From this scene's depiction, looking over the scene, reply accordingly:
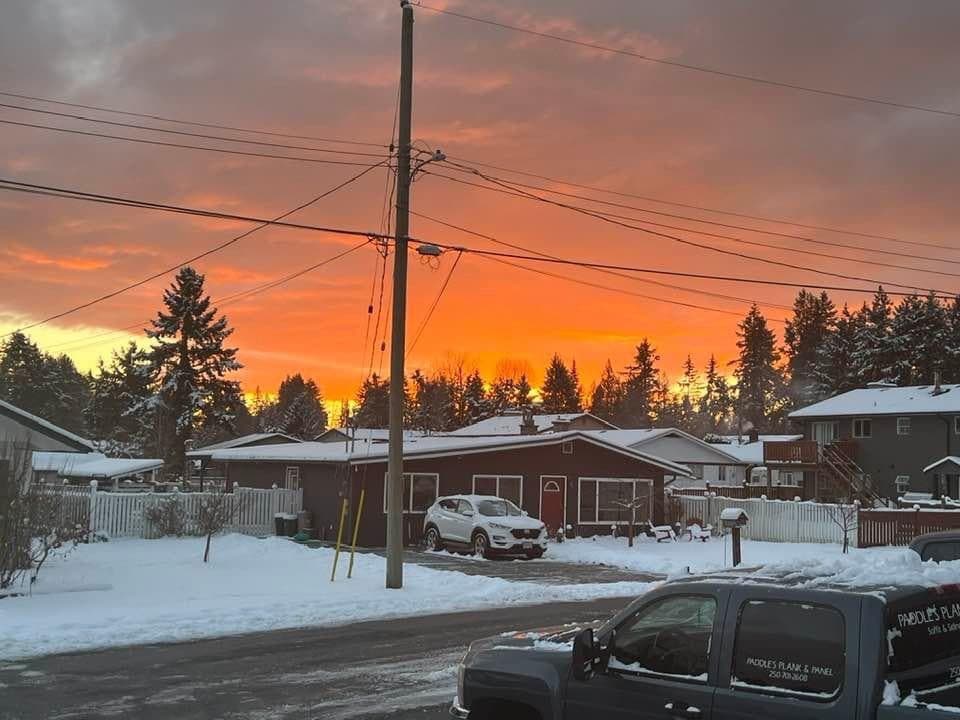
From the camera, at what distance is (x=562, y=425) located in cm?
6347

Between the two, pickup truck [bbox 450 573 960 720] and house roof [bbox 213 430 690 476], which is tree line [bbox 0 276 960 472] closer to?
house roof [bbox 213 430 690 476]

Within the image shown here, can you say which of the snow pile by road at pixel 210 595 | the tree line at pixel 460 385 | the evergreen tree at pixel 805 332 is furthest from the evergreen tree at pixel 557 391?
the snow pile by road at pixel 210 595

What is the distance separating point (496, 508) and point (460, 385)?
84.5 m

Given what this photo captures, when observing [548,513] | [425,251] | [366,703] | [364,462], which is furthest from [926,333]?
[366,703]

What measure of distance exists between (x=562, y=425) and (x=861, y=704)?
195 ft

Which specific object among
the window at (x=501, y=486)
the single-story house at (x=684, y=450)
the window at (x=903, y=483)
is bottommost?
the window at (x=501, y=486)

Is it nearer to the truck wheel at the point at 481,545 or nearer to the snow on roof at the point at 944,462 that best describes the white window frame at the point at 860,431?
the snow on roof at the point at 944,462

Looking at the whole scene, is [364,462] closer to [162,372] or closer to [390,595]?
[390,595]

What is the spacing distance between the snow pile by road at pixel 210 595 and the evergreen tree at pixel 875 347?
223 ft

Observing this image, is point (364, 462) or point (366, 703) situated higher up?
point (364, 462)

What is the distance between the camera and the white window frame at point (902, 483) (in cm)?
5274

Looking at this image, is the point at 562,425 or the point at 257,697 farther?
the point at 562,425

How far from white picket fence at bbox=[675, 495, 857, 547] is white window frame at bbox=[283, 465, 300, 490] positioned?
55.6 feet

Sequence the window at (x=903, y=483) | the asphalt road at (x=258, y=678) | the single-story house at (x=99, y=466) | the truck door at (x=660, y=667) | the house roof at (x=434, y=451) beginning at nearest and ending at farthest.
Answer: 1. the truck door at (x=660, y=667)
2. the asphalt road at (x=258, y=678)
3. the house roof at (x=434, y=451)
4. the single-story house at (x=99, y=466)
5. the window at (x=903, y=483)
